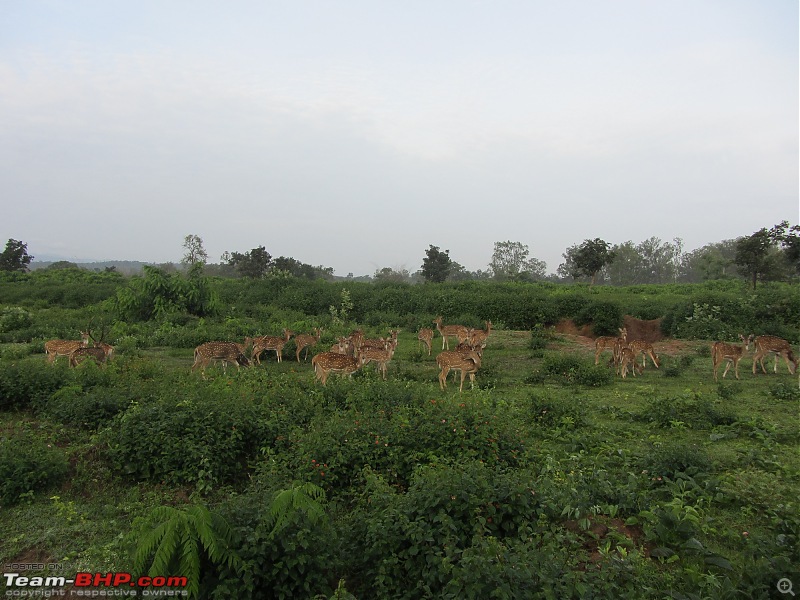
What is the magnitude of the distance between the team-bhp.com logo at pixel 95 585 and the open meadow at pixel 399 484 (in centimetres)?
12

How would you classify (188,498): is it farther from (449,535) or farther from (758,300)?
(758,300)

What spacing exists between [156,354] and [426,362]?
872 cm

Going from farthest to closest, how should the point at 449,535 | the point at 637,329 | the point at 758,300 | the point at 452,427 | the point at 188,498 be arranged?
the point at 637,329 < the point at 758,300 < the point at 452,427 < the point at 188,498 < the point at 449,535

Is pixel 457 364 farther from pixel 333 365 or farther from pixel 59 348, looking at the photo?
pixel 59 348

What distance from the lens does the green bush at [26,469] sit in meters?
7.11

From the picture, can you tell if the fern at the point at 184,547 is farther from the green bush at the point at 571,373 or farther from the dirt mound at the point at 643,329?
the dirt mound at the point at 643,329

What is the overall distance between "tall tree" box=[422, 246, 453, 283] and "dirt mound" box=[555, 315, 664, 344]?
19091mm

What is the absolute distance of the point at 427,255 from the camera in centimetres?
4444

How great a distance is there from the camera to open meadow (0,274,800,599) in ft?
16.7

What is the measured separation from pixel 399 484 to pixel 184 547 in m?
3.34

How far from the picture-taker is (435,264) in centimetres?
4391

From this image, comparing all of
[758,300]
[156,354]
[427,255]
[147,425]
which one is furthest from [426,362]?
[427,255]

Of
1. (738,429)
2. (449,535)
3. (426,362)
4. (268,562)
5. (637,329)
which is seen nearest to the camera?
(268,562)

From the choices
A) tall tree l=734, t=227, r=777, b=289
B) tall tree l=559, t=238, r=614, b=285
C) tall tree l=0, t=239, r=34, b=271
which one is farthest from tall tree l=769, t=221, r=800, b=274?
tall tree l=0, t=239, r=34, b=271
